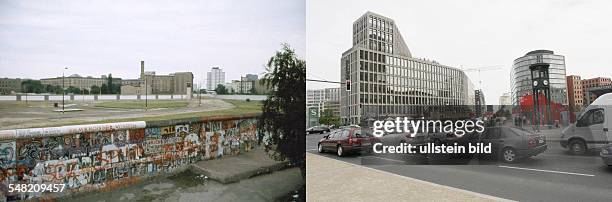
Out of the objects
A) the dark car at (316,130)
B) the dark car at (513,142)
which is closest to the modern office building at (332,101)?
the dark car at (316,130)

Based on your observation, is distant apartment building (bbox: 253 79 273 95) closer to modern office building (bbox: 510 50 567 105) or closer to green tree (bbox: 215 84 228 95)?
green tree (bbox: 215 84 228 95)

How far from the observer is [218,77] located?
3.62m

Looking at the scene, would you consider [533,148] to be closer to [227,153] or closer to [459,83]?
[227,153]

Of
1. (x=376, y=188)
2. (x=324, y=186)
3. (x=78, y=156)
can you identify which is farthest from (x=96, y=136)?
(x=376, y=188)

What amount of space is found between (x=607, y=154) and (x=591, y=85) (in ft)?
4.38

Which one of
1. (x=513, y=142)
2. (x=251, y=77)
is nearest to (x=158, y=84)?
(x=251, y=77)

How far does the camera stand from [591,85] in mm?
5715

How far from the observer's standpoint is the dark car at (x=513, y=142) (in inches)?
218

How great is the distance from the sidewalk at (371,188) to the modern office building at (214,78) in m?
2.77

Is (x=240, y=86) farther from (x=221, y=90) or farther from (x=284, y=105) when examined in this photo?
(x=284, y=105)

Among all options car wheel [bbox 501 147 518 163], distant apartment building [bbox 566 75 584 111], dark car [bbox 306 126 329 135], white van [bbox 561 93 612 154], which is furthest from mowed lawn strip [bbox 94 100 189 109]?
dark car [bbox 306 126 329 135]

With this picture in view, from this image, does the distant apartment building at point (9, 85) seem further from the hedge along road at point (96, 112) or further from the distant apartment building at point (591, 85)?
the distant apartment building at point (591, 85)

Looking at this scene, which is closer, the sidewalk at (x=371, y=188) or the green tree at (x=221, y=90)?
the green tree at (x=221, y=90)

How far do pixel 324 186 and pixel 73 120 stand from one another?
4.23 meters
